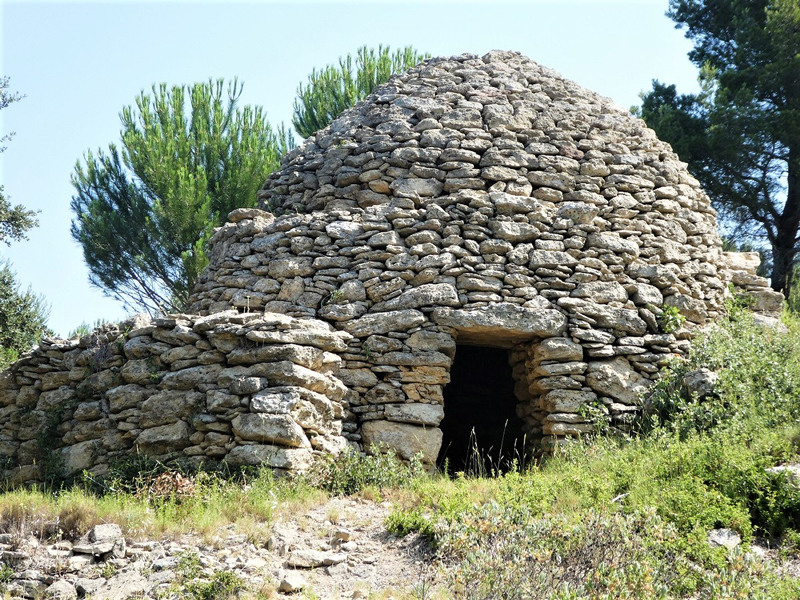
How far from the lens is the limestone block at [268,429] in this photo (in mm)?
5895

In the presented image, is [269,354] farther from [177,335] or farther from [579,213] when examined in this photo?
[579,213]

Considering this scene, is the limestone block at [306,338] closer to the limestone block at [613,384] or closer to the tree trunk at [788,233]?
the limestone block at [613,384]

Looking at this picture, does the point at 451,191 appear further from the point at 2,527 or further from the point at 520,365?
the point at 2,527

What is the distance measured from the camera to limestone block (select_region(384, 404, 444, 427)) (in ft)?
21.9

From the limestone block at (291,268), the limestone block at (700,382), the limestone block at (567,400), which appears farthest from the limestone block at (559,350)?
the limestone block at (291,268)

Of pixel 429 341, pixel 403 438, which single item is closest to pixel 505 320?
pixel 429 341

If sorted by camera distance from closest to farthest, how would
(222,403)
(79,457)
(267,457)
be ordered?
(267,457) → (222,403) → (79,457)

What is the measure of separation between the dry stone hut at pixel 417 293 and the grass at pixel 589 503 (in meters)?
0.36

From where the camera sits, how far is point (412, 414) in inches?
263

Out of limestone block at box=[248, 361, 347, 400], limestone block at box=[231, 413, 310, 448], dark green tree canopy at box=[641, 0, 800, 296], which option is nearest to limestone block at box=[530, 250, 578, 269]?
limestone block at box=[248, 361, 347, 400]

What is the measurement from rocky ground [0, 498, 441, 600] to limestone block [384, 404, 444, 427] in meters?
1.57

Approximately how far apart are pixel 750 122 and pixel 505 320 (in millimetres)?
9231

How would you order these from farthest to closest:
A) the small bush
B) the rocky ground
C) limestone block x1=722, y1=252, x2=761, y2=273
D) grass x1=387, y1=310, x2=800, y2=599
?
limestone block x1=722, y1=252, x2=761, y2=273, the small bush, the rocky ground, grass x1=387, y1=310, x2=800, y2=599

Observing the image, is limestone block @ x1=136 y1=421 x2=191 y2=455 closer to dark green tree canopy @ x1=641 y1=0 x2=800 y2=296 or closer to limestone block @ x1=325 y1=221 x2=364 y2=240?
limestone block @ x1=325 y1=221 x2=364 y2=240
